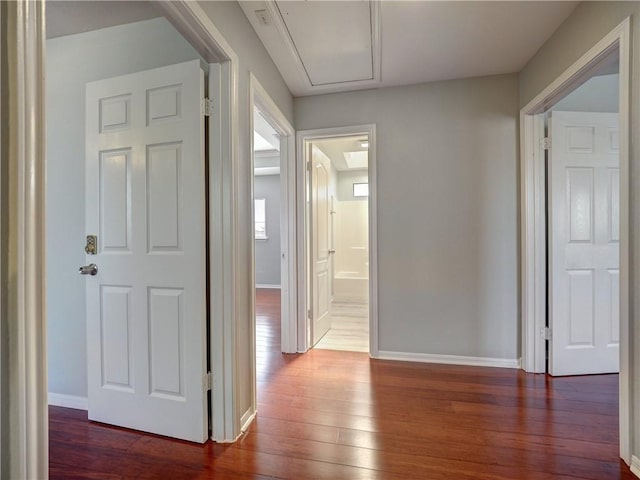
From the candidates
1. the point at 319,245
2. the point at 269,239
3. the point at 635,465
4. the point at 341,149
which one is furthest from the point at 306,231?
the point at 269,239

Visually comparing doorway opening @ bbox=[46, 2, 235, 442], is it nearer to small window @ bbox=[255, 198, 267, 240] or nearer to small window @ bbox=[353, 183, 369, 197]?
small window @ bbox=[353, 183, 369, 197]

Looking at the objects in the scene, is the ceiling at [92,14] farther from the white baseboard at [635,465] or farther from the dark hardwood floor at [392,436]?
the white baseboard at [635,465]

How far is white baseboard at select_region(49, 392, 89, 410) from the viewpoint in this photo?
1.94 meters

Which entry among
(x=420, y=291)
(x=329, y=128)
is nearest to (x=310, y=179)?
(x=329, y=128)

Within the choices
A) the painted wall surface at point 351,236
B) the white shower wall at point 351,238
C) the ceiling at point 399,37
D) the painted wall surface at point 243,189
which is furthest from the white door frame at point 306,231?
the painted wall surface at point 351,236

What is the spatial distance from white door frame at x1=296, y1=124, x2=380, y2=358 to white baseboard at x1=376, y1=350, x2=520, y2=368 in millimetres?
153

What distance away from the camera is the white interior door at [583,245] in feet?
7.75

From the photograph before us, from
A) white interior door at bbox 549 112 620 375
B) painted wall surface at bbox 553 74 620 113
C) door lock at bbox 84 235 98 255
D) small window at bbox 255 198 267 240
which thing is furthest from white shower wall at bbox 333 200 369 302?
door lock at bbox 84 235 98 255

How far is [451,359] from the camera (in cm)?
265

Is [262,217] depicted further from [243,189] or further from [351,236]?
[243,189]

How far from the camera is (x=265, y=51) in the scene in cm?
216

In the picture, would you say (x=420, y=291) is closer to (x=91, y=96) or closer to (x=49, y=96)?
(x=91, y=96)

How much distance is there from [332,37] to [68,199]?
205cm

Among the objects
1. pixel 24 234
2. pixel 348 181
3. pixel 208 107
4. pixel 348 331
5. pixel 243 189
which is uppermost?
pixel 348 181
